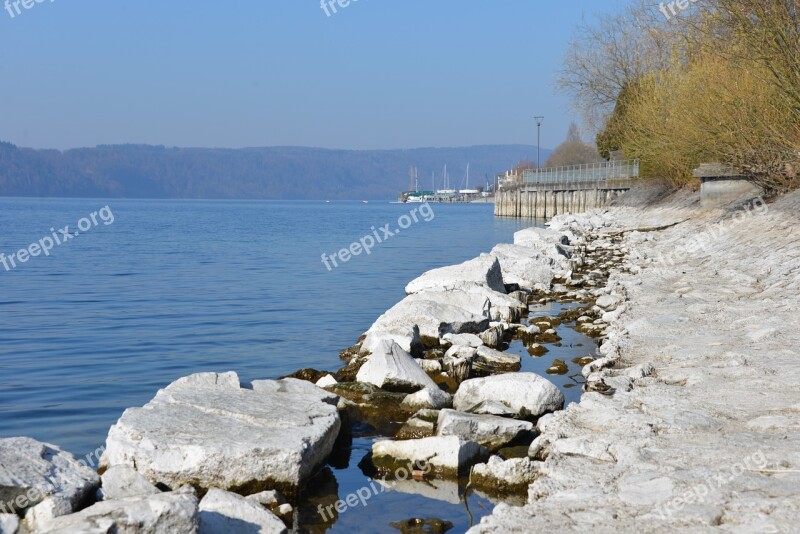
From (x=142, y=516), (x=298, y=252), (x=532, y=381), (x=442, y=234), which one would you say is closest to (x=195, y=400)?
(x=142, y=516)

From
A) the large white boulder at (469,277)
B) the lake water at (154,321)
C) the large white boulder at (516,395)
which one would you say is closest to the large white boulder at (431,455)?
the lake water at (154,321)

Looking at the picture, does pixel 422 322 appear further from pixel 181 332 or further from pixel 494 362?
pixel 181 332

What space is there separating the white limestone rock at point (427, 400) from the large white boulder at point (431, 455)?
107 centimetres

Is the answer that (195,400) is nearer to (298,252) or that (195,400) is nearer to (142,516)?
(142,516)

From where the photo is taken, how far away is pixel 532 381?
7625mm

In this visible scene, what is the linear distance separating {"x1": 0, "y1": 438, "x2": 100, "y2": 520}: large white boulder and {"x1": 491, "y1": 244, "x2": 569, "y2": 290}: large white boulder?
1092 centimetres

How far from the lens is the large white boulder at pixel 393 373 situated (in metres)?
8.30

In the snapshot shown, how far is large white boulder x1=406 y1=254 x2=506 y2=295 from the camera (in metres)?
13.9

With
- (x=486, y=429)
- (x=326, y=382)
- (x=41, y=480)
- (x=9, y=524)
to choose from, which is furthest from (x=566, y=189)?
(x=9, y=524)

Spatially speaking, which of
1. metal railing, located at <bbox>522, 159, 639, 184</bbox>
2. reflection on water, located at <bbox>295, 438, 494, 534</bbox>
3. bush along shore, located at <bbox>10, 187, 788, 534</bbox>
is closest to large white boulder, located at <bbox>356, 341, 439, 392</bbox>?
bush along shore, located at <bbox>10, 187, 788, 534</bbox>

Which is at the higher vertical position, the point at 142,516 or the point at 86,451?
the point at 142,516

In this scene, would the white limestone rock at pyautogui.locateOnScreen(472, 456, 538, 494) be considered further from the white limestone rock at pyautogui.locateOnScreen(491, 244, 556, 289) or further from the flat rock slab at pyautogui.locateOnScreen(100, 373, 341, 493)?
the white limestone rock at pyautogui.locateOnScreen(491, 244, 556, 289)

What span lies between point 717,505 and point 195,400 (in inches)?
148

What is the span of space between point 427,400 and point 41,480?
11.5ft
